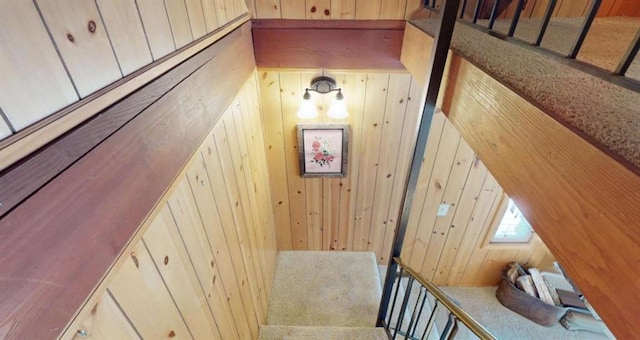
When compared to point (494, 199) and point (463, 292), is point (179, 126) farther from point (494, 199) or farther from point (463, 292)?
point (463, 292)

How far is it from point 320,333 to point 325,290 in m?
0.61

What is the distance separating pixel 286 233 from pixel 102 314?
2.56m

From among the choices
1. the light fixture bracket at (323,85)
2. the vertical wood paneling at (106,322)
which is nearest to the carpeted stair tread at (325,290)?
the light fixture bracket at (323,85)

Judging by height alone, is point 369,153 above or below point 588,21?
below

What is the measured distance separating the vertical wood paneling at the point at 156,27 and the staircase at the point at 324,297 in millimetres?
2104

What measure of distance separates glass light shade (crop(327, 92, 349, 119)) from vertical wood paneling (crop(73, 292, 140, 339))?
1877mm

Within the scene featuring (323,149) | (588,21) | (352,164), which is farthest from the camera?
(352,164)

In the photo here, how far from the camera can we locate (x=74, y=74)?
56 cm

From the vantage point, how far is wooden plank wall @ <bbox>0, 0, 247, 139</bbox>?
45cm

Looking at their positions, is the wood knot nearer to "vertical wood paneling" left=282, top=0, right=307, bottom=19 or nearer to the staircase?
"vertical wood paneling" left=282, top=0, right=307, bottom=19

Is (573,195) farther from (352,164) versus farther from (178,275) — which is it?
(352,164)

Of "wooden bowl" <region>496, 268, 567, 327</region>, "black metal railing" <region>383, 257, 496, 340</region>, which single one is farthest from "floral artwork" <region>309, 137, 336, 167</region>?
"wooden bowl" <region>496, 268, 567, 327</region>

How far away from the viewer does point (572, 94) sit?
75 cm

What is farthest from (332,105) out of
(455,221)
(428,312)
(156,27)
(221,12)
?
(428,312)
